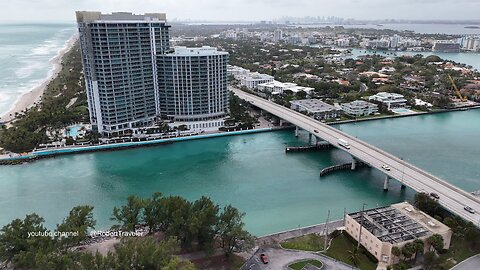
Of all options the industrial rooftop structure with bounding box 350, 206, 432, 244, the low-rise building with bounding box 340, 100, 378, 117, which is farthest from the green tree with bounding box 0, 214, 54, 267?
the low-rise building with bounding box 340, 100, 378, 117

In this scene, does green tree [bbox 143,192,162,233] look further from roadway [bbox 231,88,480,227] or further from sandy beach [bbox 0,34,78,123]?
sandy beach [bbox 0,34,78,123]

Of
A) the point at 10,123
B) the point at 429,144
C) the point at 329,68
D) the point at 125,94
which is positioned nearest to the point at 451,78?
the point at 329,68

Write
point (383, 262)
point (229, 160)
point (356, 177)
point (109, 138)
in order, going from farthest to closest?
1. point (109, 138)
2. point (229, 160)
3. point (356, 177)
4. point (383, 262)

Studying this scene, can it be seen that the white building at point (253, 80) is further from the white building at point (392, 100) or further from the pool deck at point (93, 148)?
the pool deck at point (93, 148)

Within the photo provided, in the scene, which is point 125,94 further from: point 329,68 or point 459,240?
point 329,68

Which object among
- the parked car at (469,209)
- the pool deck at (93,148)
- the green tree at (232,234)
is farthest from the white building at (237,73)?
the green tree at (232,234)

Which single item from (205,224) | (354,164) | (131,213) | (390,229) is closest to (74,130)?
(131,213)
